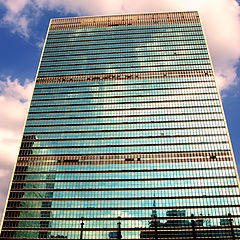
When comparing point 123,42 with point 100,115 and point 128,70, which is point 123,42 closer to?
point 128,70

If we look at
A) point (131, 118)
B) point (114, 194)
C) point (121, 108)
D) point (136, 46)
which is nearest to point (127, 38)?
point (136, 46)

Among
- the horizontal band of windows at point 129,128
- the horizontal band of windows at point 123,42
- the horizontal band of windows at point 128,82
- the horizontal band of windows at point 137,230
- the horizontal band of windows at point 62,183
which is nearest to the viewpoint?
the horizontal band of windows at point 137,230

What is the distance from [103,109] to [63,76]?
30.4 meters

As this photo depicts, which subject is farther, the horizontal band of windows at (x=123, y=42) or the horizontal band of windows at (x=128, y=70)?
the horizontal band of windows at (x=123, y=42)

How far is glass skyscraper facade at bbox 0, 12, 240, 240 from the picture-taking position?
89.0m

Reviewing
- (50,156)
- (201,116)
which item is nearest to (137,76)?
(201,116)

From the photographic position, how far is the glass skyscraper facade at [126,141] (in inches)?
3504

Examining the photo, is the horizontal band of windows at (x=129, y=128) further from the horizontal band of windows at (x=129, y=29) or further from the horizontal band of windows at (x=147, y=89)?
the horizontal band of windows at (x=129, y=29)

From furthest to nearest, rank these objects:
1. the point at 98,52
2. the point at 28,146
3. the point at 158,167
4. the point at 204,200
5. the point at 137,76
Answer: the point at 98,52, the point at 137,76, the point at 28,146, the point at 158,167, the point at 204,200

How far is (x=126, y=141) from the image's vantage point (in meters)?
106

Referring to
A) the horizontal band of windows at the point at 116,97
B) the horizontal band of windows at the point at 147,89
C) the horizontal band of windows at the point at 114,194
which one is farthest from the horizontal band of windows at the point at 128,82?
the horizontal band of windows at the point at 114,194

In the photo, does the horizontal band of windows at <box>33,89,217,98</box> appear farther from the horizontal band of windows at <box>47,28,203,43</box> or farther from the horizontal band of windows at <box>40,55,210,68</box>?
the horizontal band of windows at <box>47,28,203,43</box>

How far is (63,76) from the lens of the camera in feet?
415

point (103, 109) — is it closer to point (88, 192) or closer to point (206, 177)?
point (88, 192)
